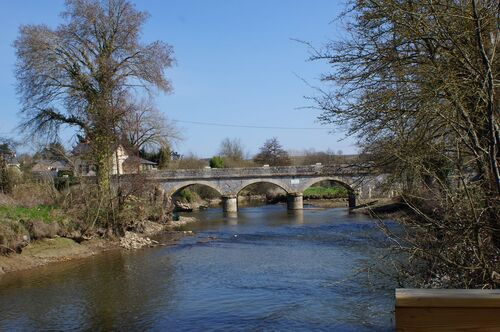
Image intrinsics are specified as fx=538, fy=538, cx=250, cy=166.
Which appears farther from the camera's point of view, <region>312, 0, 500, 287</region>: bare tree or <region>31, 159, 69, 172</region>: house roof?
<region>31, 159, 69, 172</region>: house roof

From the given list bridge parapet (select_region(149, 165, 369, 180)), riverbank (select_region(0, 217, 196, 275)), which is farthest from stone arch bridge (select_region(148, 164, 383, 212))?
riverbank (select_region(0, 217, 196, 275))

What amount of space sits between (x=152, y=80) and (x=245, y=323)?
2370 centimetres

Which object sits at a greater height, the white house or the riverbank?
the white house

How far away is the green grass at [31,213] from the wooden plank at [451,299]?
66.7 ft

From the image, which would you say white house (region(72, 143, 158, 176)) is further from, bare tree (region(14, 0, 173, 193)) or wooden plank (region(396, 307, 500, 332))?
wooden plank (region(396, 307, 500, 332))

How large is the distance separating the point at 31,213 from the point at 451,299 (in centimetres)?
2337

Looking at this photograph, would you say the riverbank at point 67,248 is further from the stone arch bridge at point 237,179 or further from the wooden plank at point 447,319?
the stone arch bridge at point 237,179

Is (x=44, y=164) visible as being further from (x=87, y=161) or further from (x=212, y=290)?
(x=212, y=290)

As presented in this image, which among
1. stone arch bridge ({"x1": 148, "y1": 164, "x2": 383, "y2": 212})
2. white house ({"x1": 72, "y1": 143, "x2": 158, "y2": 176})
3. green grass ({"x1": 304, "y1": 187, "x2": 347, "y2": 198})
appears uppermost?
white house ({"x1": 72, "y1": 143, "x2": 158, "y2": 176})

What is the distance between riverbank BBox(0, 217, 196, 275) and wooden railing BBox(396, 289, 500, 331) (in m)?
18.4

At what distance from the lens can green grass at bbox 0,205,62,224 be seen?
2133 cm

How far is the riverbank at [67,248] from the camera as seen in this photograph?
1924cm

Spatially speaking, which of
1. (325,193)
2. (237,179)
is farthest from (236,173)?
(325,193)

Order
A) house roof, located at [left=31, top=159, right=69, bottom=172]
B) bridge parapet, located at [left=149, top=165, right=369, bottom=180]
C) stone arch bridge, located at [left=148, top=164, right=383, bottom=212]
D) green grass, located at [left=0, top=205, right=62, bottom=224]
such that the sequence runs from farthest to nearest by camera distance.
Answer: bridge parapet, located at [left=149, top=165, right=369, bottom=180] < stone arch bridge, located at [left=148, top=164, right=383, bottom=212] < house roof, located at [left=31, top=159, right=69, bottom=172] < green grass, located at [left=0, top=205, right=62, bottom=224]
